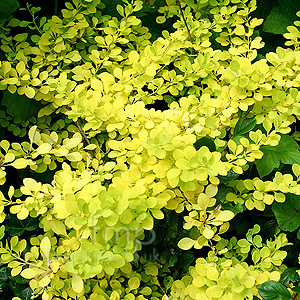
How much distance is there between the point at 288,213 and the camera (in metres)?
1.15

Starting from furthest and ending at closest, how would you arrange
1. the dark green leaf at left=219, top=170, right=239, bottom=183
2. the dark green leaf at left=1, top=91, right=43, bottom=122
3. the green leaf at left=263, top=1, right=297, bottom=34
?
the green leaf at left=263, top=1, right=297, bottom=34
the dark green leaf at left=1, top=91, right=43, bottom=122
the dark green leaf at left=219, top=170, right=239, bottom=183

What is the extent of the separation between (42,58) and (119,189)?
0.72 m

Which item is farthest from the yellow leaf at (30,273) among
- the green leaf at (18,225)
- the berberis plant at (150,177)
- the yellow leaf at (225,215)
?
the yellow leaf at (225,215)

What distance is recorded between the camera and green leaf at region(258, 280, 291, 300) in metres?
0.91

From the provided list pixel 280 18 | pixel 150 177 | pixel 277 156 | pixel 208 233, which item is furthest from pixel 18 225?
pixel 280 18

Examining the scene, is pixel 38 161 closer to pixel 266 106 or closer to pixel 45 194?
pixel 45 194

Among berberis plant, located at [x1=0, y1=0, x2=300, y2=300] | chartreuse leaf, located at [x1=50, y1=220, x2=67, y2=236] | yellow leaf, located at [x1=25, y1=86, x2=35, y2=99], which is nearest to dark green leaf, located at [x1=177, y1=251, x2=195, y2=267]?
berberis plant, located at [x1=0, y1=0, x2=300, y2=300]

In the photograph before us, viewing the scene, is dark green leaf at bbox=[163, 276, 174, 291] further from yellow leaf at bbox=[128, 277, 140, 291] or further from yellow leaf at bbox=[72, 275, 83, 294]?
yellow leaf at bbox=[72, 275, 83, 294]

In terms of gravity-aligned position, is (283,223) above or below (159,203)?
below

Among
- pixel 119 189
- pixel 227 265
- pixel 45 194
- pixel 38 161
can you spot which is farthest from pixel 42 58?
pixel 227 265

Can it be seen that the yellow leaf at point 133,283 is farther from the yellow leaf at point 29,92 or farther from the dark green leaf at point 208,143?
the yellow leaf at point 29,92

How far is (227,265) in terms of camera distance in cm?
92

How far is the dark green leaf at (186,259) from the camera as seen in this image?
3.73 feet

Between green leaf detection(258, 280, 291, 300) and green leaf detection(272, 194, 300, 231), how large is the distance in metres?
0.23
